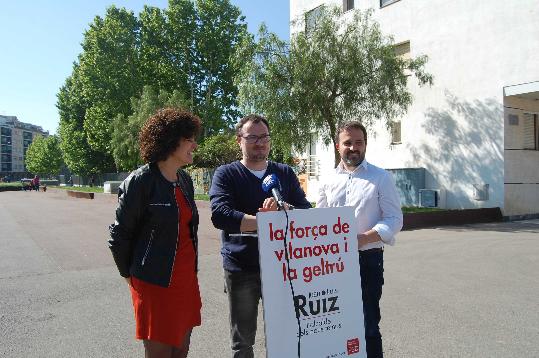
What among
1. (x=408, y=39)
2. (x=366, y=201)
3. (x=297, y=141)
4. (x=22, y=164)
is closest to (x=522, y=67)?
(x=408, y=39)

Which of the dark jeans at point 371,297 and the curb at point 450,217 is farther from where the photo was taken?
the curb at point 450,217

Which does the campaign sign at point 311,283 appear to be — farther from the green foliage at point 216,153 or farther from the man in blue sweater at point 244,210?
the green foliage at point 216,153

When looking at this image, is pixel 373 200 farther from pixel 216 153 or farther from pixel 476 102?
pixel 216 153

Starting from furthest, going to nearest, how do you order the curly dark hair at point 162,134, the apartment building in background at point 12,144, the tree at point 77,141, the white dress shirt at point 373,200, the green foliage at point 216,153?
the apartment building in background at point 12,144 < the tree at point 77,141 < the green foliage at point 216,153 < the white dress shirt at point 373,200 < the curly dark hair at point 162,134

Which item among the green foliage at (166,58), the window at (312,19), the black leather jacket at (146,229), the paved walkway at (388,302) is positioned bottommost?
the paved walkway at (388,302)

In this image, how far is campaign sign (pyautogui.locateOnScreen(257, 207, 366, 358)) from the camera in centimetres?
247

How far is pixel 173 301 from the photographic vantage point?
103 inches

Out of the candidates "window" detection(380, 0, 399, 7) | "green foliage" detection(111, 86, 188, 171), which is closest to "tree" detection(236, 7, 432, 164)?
"window" detection(380, 0, 399, 7)

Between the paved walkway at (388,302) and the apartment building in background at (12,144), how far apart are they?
152126mm

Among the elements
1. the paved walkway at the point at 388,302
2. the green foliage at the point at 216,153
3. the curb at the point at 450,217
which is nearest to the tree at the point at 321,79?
the curb at the point at 450,217

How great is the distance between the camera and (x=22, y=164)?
154 m

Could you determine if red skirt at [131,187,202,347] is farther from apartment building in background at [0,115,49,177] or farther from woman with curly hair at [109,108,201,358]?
apartment building in background at [0,115,49,177]

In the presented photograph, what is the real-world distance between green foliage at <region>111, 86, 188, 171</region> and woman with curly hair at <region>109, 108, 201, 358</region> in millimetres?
30397

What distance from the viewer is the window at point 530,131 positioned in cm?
1617
